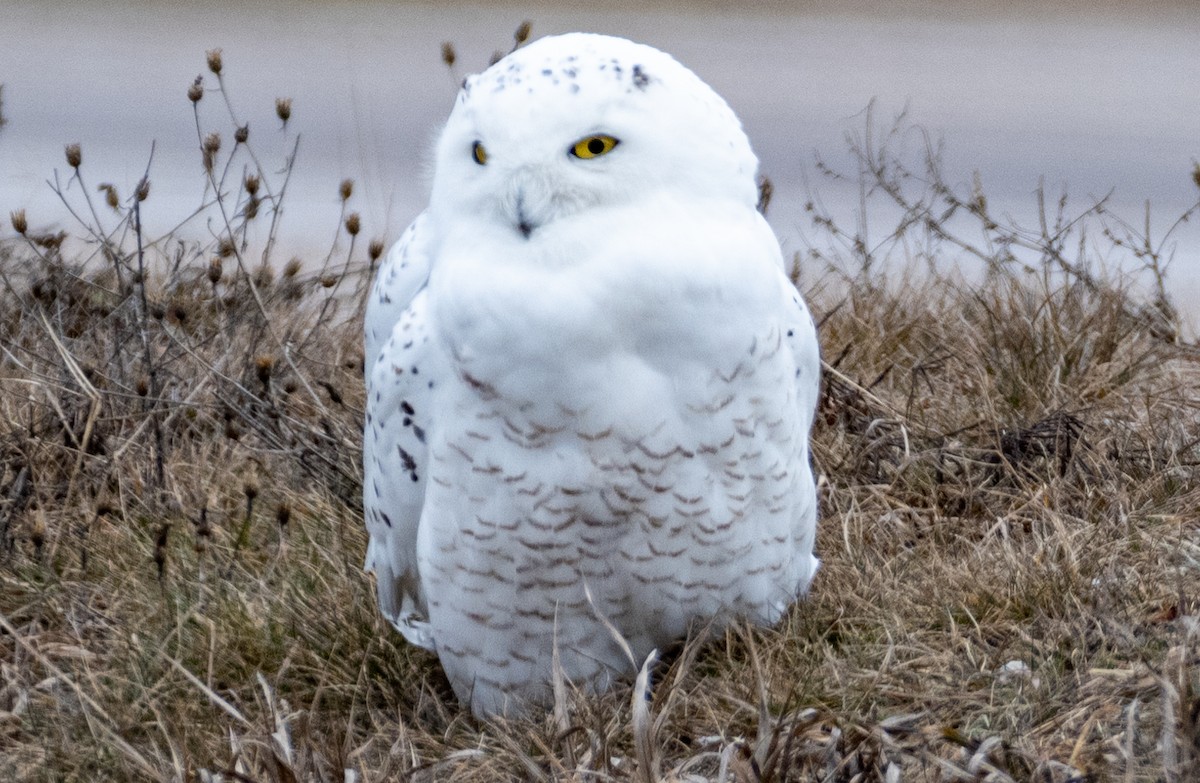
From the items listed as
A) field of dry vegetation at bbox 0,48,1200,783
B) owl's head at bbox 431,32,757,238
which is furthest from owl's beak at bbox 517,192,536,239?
field of dry vegetation at bbox 0,48,1200,783

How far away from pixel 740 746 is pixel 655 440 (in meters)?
0.51

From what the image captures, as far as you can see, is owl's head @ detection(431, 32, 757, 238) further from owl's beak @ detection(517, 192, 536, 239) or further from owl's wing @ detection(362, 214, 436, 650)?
owl's wing @ detection(362, 214, 436, 650)

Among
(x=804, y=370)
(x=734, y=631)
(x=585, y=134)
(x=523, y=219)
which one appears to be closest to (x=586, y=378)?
(x=523, y=219)

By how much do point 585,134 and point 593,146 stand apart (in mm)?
30

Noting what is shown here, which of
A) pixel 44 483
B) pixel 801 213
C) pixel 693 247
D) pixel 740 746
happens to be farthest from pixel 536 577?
pixel 801 213

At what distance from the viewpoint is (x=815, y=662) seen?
8.55 feet

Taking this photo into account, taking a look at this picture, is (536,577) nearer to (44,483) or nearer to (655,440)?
(655,440)

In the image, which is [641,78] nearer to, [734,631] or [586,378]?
[586,378]

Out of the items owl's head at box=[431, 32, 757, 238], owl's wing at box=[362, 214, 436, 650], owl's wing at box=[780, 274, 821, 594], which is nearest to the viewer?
owl's head at box=[431, 32, 757, 238]

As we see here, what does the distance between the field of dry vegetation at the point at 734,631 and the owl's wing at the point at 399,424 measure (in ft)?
0.33

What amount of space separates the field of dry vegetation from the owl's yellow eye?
0.85 metres

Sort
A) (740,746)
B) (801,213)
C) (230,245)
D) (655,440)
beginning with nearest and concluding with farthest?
(740,746)
(655,440)
(230,245)
(801,213)

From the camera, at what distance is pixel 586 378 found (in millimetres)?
2307

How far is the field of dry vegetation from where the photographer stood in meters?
2.26
